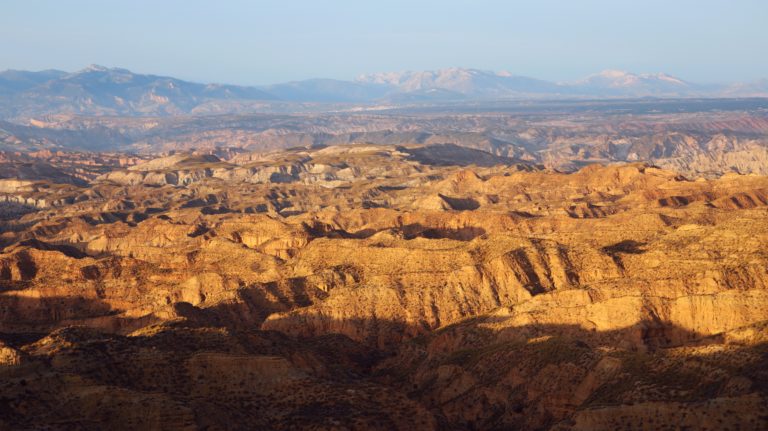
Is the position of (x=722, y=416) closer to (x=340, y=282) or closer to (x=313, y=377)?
(x=313, y=377)

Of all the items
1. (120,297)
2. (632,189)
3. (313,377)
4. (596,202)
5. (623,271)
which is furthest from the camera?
(632,189)

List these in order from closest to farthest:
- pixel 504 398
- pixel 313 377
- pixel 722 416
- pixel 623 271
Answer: pixel 722 416
pixel 313 377
pixel 504 398
pixel 623 271

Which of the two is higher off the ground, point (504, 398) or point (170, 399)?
point (170, 399)

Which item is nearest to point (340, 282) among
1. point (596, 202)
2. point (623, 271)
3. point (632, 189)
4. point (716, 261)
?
point (623, 271)

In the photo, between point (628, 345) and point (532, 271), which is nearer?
point (628, 345)

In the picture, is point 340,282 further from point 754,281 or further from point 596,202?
point 596,202

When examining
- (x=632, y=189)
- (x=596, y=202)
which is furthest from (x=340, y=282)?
(x=632, y=189)
